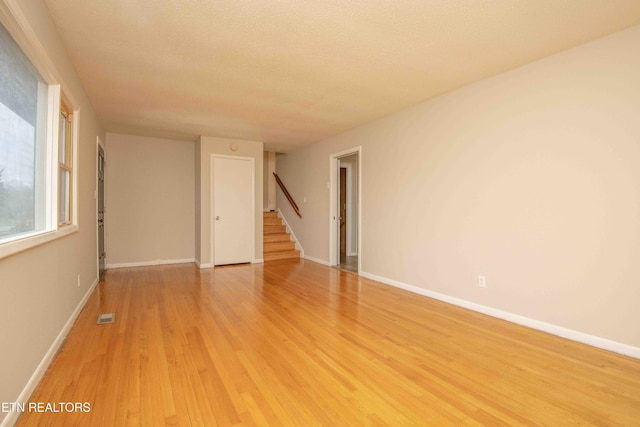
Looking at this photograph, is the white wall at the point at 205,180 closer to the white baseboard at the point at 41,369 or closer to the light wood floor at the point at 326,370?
the light wood floor at the point at 326,370

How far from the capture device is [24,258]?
1765 mm

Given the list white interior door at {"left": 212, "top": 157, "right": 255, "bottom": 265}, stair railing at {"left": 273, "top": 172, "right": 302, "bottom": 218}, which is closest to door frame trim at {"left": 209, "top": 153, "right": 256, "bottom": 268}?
white interior door at {"left": 212, "top": 157, "right": 255, "bottom": 265}

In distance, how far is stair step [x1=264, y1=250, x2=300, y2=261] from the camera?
653cm

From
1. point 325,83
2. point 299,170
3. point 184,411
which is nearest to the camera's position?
point 184,411

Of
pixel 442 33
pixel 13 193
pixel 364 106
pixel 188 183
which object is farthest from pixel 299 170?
pixel 13 193

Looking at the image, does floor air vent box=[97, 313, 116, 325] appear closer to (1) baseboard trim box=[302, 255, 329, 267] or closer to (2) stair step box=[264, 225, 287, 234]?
(1) baseboard trim box=[302, 255, 329, 267]

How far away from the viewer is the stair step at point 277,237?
272 inches

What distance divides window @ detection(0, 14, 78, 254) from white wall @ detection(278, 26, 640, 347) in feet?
→ 12.1

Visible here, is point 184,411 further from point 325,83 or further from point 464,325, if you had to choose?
point 325,83

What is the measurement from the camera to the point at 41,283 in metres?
2.07

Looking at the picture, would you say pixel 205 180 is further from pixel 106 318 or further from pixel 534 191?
pixel 534 191

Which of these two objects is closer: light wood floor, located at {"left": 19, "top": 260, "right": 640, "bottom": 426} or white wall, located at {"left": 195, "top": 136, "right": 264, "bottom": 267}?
light wood floor, located at {"left": 19, "top": 260, "right": 640, "bottom": 426}

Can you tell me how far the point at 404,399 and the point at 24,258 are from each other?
235cm

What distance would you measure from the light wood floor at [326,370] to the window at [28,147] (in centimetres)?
98
